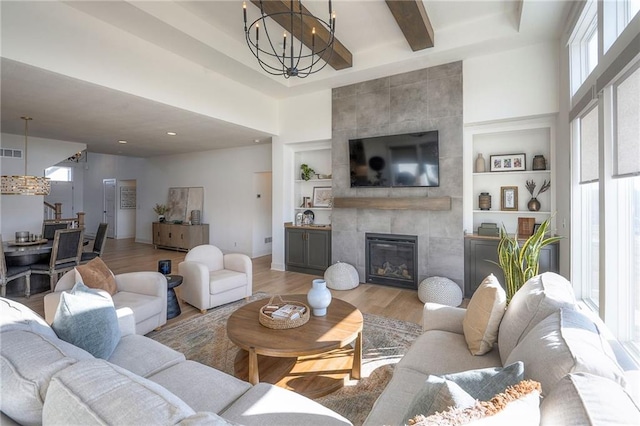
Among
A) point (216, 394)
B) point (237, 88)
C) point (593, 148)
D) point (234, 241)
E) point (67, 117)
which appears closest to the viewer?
point (216, 394)

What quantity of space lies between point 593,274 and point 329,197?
388 cm

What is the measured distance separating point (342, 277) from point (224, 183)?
443 cm

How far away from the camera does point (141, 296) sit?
9.81 ft

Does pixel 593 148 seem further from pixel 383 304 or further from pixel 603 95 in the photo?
pixel 383 304

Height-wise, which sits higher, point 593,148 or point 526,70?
point 526,70

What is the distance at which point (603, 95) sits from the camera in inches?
82.2

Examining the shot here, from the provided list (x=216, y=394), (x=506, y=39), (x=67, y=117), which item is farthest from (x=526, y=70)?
(x=67, y=117)

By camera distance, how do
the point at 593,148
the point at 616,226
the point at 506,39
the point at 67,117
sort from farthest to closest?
1. the point at 67,117
2. the point at 506,39
3. the point at 593,148
4. the point at 616,226

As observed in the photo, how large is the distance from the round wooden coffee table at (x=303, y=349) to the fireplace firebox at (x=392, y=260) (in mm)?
2197

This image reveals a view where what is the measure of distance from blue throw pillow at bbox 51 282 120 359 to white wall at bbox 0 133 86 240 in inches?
260

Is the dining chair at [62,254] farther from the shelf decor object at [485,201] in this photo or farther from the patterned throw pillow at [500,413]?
the shelf decor object at [485,201]

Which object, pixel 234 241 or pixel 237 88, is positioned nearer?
pixel 237 88

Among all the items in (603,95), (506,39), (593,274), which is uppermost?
(506,39)

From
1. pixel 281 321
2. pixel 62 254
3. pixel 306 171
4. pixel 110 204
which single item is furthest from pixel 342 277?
pixel 110 204
